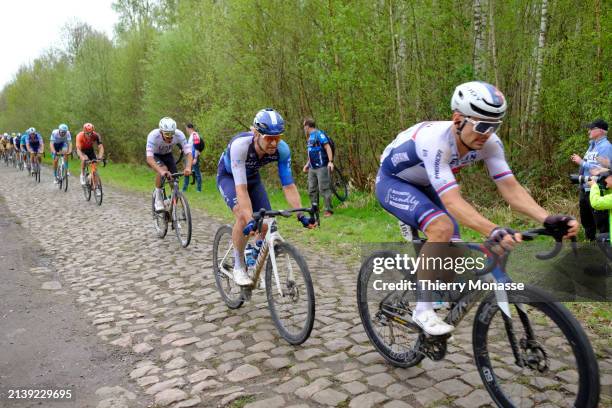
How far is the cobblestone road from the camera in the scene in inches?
150

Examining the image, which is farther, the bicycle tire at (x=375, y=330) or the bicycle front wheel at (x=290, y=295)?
the bicycle front wheel at (x=290, y=295)

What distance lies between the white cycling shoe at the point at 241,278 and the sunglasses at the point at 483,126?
120 inches

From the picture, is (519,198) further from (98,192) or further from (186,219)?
(98,192)

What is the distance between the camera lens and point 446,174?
348 centimetres

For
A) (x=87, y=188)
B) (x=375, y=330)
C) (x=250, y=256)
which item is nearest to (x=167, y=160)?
(x=250, y=256)

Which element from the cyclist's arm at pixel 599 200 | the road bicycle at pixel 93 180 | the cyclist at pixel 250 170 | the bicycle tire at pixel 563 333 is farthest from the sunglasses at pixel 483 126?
the road bicycle at pixel 93 180

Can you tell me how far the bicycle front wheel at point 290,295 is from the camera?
14.7ft

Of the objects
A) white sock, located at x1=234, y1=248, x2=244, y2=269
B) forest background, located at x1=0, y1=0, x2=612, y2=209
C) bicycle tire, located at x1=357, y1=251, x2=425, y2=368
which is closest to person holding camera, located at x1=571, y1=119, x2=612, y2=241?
forest background, located at x1=0, y1=0, x2=612, y2=209

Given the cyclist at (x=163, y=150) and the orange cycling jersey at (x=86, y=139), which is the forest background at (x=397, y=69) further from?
the cyclist at (x=163, y=150)

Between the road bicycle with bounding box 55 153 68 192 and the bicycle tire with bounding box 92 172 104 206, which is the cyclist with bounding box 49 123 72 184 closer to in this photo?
the road bicycle with bounding box 55 153 68 192

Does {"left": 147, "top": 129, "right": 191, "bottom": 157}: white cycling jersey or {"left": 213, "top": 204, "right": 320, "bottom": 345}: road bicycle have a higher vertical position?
{"left": 147, "top": 129, "right": 191, "bottom": 157}: white cycling jersey

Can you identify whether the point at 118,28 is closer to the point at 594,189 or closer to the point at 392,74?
the point at 392,74

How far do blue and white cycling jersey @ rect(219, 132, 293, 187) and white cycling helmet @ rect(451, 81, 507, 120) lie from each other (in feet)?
8.09

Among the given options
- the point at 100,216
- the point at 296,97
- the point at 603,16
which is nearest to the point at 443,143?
the point at 603,16
